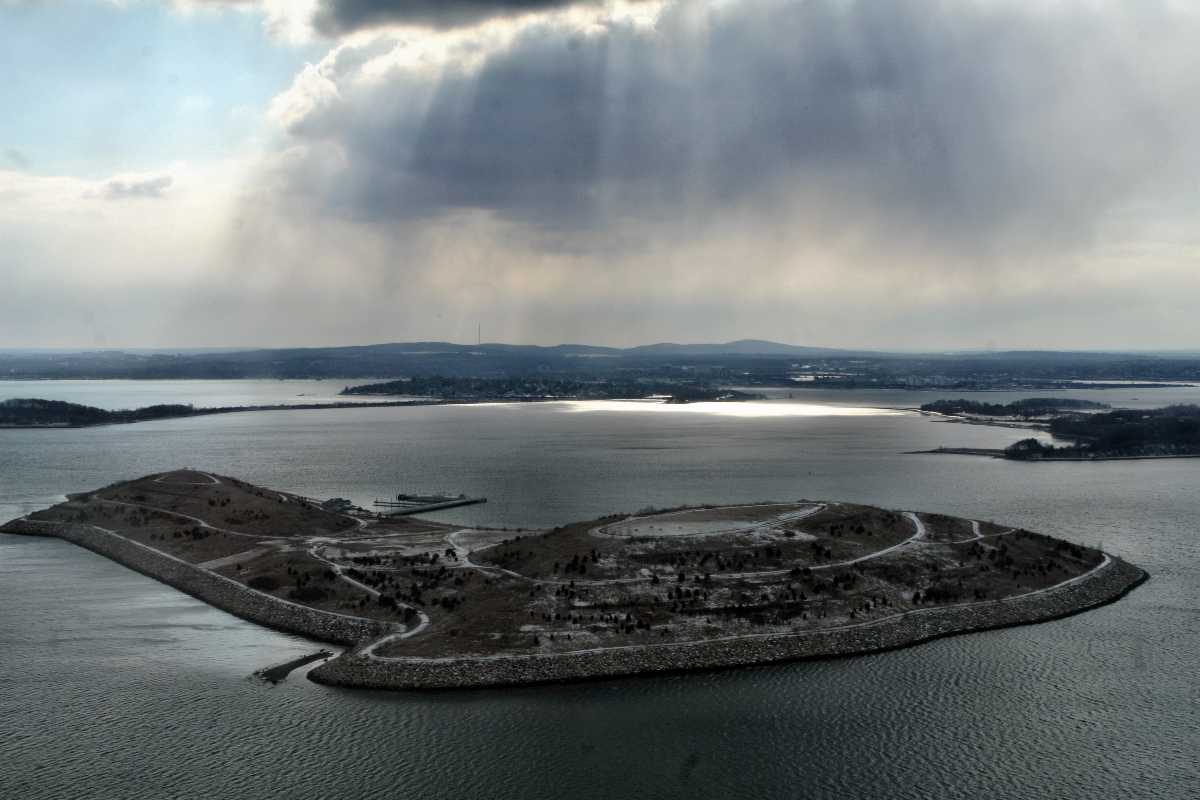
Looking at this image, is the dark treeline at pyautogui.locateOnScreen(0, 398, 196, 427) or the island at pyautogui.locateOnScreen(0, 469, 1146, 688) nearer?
the island at pyautogui.locateOnScreen(0, 469, 1146, 688)

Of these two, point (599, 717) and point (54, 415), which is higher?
point (54, 415)

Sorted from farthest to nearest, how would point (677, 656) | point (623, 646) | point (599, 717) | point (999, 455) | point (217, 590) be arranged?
point (999, 455), point (217, 590), point (623, 646), point (677, 656), point (599, 717)

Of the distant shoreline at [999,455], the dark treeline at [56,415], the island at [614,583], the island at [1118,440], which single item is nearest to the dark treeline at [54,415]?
the dark treeline at [56,415]

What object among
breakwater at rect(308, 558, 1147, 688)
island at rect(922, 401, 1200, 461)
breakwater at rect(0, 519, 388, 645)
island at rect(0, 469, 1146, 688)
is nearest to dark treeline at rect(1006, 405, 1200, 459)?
island at rect(922, 401, 1200, 461)

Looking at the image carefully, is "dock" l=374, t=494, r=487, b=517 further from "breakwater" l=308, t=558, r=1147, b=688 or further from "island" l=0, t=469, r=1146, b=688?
"breakwater" l=308, t=558, r=1147, b=688

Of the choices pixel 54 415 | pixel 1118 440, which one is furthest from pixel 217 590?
pixel 54 415

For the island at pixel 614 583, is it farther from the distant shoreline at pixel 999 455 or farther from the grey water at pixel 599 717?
the distant shoreline at pixel 999 455

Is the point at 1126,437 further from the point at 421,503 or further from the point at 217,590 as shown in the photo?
the point at 217,590
